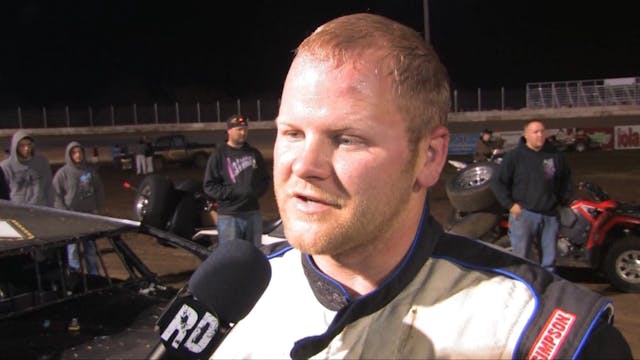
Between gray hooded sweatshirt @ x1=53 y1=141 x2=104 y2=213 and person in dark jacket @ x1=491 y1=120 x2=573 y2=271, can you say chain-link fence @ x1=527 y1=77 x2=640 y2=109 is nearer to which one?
person in dark jacket @ x1=491 y1=120 x2=573 y2=271

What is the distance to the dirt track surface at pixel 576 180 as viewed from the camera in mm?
6336

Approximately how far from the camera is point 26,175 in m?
7.21

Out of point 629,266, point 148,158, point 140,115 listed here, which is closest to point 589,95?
point 148,158

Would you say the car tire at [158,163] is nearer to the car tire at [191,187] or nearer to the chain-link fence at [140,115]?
the car tire at [191,187]

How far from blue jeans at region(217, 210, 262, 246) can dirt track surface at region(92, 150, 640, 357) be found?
141cm

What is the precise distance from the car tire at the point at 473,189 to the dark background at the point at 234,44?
57.1m

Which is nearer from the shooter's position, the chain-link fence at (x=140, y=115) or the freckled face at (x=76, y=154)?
the freckled face at (x=76, y=154)

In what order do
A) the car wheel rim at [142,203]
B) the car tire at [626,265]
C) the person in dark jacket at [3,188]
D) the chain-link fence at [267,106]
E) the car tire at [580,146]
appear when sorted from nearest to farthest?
the car tire at [626,265], the person in dark jacket at [3,188], the car wheel rim at [142,203], the car tire at [580,146], the chain-link fence at [267,106]

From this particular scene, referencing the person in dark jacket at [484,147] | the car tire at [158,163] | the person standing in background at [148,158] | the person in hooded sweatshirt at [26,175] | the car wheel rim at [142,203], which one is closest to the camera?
the person in hooded sweatshirt at [26,175]

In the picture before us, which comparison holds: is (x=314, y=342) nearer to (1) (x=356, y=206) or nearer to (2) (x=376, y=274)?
(2) (x=376, y=274)

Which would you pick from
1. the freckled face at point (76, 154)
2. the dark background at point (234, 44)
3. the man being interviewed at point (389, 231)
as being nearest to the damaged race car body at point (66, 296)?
the man being interviewed at point (389, 231)

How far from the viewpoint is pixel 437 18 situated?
259 feet

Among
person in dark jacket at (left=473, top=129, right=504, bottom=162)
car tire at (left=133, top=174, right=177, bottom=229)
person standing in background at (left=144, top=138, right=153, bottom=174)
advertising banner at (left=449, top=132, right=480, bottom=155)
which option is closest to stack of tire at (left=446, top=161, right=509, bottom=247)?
car tire at (left=133, top=174, right=177, bottom=229)

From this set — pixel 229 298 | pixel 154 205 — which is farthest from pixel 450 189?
pixel 229 298
